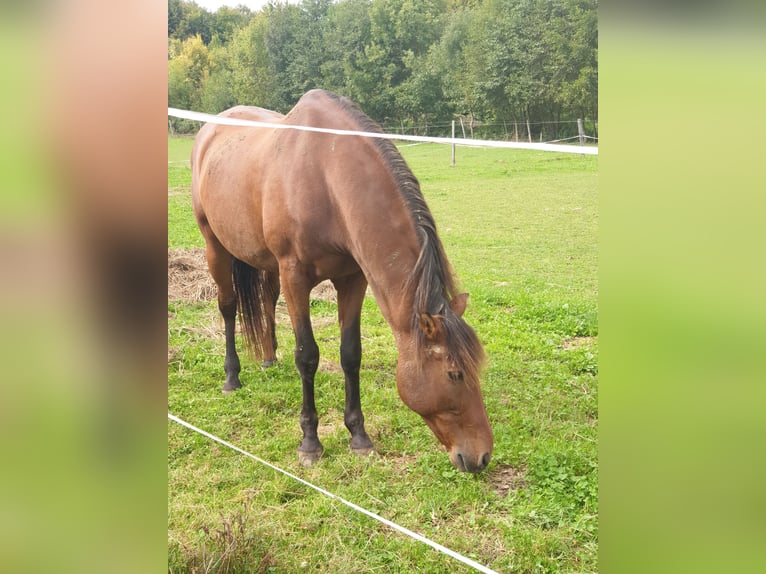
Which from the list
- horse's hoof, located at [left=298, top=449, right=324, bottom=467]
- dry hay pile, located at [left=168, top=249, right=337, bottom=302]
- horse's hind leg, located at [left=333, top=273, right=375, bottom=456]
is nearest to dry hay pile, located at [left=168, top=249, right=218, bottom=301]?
dry hay pile, located at [left=168, top=249, right=337, bottom=302]

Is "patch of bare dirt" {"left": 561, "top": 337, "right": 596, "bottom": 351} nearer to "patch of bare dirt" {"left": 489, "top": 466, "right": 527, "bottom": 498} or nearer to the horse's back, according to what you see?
"patch of bare dirt" {"left": 489, "top": 466, "right": 527, "bottom": 498}

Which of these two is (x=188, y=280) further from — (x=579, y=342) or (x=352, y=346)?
(x=579, y=342)

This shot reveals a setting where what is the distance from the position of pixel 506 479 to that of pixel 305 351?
4.23 ft

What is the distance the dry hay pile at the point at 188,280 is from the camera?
4.66 metres

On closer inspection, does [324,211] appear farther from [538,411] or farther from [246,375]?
[246,375]

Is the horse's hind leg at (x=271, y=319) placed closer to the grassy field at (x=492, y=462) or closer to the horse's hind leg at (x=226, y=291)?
the horse's hind leg at (x=226, y=291)

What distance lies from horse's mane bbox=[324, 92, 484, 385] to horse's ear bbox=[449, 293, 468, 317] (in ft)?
0.11

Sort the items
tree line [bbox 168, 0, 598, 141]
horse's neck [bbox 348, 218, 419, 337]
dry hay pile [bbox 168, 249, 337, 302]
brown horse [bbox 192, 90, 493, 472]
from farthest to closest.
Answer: dry hay pile [bbox 168, 249, 337, 302], horse's neck [bbox 348, 218, 419, 337], brown horse [bbox 192, 90, 493, 472], tree line [bbox 168, 0, 598, 141]

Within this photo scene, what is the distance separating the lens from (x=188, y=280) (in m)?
4.68

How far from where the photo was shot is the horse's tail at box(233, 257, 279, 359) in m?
4.03
